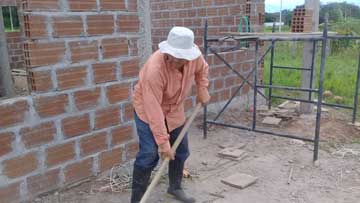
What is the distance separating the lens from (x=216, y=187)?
369 cm

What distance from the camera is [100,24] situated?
133 inches

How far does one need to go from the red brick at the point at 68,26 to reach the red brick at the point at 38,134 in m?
0.75

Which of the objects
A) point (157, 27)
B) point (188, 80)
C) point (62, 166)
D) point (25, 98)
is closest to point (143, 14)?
point (188, 80)

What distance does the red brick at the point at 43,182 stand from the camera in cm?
312

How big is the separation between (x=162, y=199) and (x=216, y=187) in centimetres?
57

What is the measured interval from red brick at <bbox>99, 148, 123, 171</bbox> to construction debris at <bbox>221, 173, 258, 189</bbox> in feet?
3.44

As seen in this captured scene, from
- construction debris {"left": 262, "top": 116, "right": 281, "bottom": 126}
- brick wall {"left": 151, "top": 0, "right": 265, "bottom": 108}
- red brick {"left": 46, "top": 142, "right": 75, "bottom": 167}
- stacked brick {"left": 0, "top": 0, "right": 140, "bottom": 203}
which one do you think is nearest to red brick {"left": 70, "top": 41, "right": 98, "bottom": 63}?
stacked brick {"left": 0, "top": 0, "right": 140, "bottom": 203}

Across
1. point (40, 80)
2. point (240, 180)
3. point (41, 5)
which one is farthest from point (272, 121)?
point (41, 5)

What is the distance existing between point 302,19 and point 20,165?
4.39 metres

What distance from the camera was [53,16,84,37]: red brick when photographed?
10.1 feet

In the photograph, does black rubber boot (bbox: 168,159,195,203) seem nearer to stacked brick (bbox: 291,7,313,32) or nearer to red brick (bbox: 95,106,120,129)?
red brick (bbox: 95,106,120,129)

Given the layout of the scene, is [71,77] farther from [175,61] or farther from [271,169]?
[271,169]

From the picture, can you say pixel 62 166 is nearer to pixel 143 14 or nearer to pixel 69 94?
pixel 69 94

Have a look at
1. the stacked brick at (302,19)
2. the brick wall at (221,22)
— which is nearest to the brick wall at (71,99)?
the brick wall at (221,22)
